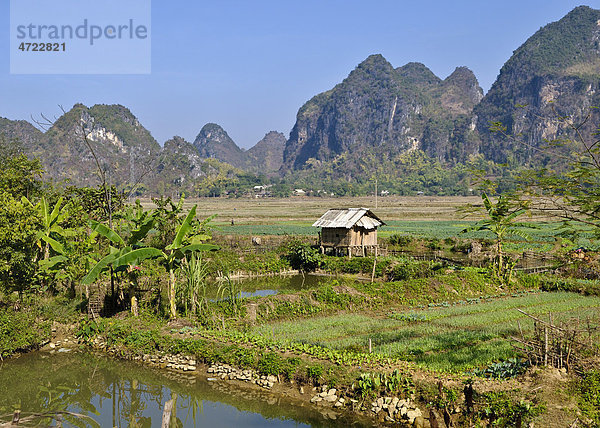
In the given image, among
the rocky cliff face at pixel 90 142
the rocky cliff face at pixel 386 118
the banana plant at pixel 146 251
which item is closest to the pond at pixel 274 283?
the banana plant at pixel 146 251

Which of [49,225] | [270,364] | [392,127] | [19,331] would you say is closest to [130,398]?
[270,364]

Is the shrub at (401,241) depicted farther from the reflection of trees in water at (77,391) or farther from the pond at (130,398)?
the reflection of trees in water at (77,391)

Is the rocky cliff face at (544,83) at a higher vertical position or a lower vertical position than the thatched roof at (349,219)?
higher

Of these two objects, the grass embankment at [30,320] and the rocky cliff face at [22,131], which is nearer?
the grass embankment at [30,320]

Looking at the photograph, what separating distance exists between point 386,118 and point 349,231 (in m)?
147

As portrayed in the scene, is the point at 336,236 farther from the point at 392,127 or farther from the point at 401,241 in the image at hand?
the point at 392,127

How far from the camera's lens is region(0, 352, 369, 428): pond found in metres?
8.59

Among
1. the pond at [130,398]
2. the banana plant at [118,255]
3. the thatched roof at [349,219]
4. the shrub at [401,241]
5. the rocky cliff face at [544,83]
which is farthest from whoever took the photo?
the rocky cliff face at [544,83]

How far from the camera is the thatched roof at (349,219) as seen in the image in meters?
24.6

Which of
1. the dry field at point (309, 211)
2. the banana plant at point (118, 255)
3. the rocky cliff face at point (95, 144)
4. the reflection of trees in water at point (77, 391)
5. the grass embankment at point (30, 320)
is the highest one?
the rocky cliff face at point (95, 144)

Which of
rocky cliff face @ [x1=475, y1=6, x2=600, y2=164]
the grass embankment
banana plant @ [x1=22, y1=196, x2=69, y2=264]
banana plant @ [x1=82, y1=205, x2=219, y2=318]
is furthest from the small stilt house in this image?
rocky cliff face @ [x1=475, y1=6, x2=600, y2=164]

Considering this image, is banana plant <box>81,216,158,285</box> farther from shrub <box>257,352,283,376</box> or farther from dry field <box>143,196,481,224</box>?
dry field <box>143,196,481,224</box>

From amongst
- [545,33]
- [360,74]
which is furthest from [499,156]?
[360,74]

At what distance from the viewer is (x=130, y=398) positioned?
9688 mm
